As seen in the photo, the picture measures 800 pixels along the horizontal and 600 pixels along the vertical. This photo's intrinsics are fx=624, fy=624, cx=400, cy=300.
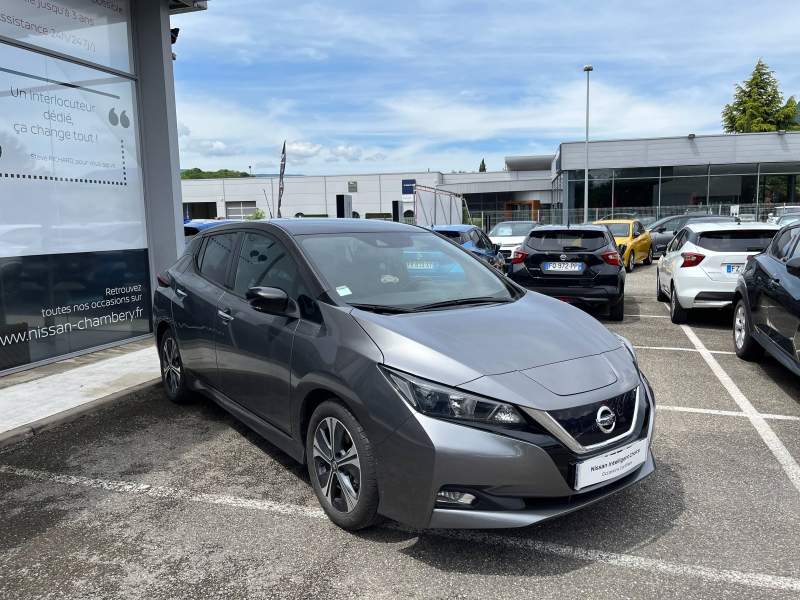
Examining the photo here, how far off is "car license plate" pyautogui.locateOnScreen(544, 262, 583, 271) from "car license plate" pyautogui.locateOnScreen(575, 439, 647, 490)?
6.54m

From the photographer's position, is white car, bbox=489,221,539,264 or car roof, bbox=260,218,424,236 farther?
white car, bbox=489,221,539,264

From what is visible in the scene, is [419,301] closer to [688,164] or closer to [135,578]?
[135,578]

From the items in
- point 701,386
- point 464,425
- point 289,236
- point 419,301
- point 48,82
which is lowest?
point 701,386

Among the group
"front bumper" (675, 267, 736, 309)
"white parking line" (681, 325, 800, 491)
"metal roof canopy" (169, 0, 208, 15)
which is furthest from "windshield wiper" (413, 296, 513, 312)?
"metal roof canopy" (169, 0, 208, 15)

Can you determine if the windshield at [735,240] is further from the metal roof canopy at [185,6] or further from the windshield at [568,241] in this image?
the metal roof canopy at [185,6]

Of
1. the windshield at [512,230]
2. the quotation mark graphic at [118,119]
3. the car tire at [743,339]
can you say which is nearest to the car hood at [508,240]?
the windshield at [512,230]

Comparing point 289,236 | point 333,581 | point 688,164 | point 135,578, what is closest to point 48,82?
point 289,236

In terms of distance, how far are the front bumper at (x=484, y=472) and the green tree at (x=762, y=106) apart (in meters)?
51.2

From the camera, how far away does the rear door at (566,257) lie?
9.34 m

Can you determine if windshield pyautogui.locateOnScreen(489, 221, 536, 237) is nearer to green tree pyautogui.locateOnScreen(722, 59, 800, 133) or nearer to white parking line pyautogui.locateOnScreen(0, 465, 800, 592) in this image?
white parking line pyautogui.locateOnScreen(0, 465, 800, 592)

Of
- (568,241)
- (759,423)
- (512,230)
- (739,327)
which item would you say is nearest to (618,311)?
(568,241)

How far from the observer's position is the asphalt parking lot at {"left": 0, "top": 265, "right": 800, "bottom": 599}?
277 centimetres

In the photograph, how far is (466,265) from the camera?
440 centimetres

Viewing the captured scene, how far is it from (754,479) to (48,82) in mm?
7715
